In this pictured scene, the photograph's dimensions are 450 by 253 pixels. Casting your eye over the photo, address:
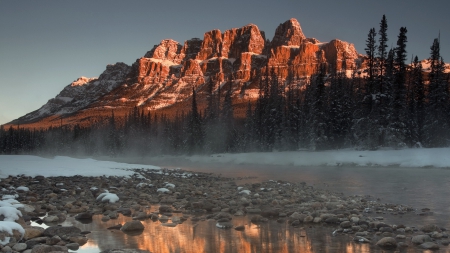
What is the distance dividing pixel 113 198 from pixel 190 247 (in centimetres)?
566

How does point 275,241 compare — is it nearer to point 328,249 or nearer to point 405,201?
point 328,249

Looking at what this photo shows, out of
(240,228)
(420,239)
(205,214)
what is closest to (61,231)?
(240,228)

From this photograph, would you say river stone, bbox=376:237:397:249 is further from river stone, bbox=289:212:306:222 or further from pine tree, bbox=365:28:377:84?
pine tree, bbox=365:28:377:84

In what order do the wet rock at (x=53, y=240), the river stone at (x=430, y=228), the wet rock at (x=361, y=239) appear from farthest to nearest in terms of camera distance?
1. the river stone at (x=430, y=228)
2. the wet rock at (x=361, y=239)
3. the wet rock at (x=53, y=240)

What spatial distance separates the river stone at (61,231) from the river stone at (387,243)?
5.94 m

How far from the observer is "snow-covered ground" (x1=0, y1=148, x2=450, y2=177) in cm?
1852

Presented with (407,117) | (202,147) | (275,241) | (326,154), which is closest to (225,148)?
(202,147)

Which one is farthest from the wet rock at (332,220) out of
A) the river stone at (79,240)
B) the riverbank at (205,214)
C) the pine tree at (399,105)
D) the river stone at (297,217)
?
the pine tree at (399,105)

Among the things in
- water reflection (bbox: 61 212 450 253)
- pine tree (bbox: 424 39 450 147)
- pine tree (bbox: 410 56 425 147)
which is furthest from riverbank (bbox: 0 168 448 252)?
pine tree (bbox: 424 39 450 147)

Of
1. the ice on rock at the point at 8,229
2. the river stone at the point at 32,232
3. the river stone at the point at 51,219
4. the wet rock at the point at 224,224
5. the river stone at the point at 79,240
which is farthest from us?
the river stone at the point at 51,219

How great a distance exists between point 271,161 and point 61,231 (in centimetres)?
3806

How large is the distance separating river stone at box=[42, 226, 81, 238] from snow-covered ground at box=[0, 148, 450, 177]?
1119 centimetres

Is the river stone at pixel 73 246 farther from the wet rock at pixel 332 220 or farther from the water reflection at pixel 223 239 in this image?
the wet rock at pixel 332 220

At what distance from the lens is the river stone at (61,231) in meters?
6.55
